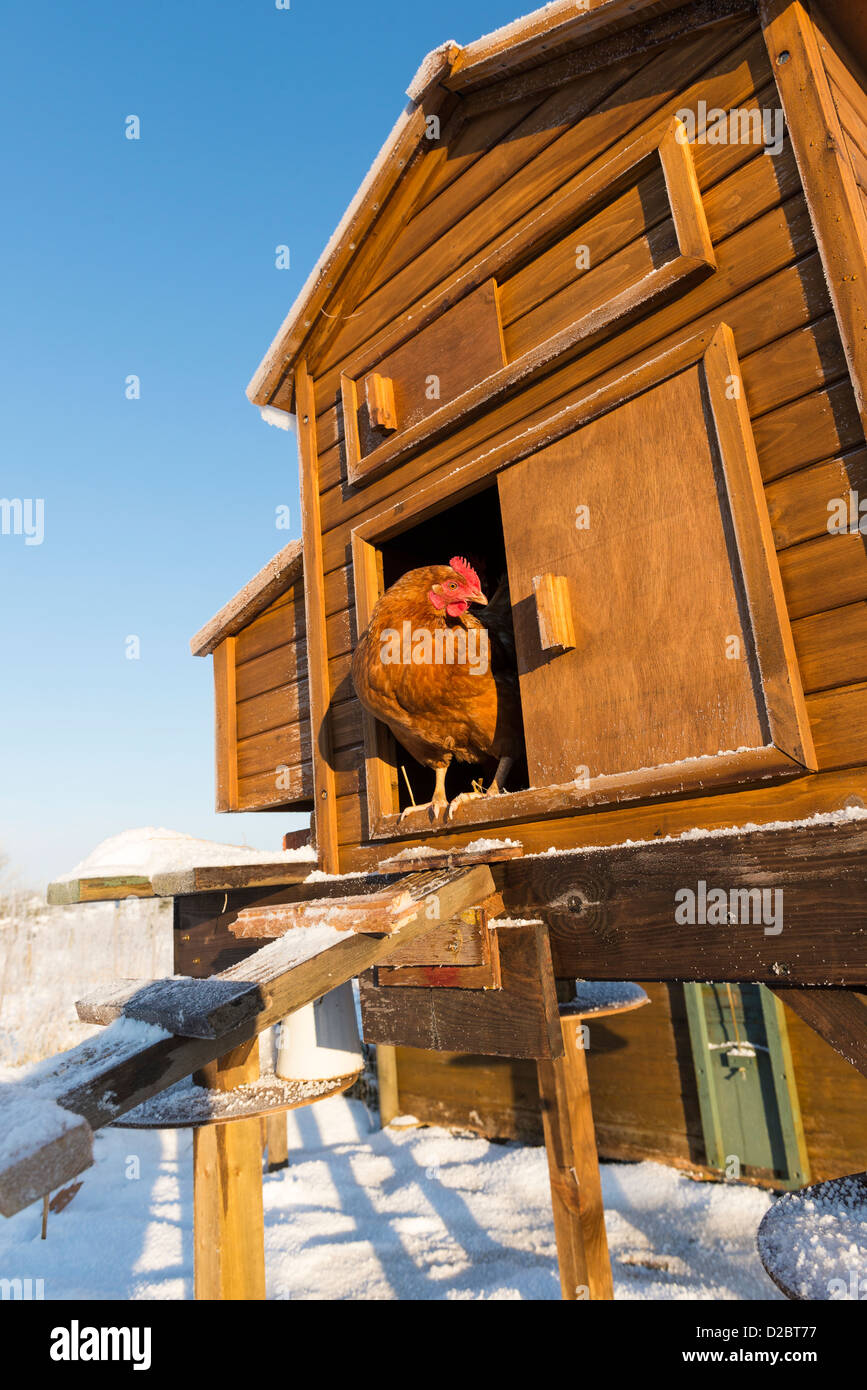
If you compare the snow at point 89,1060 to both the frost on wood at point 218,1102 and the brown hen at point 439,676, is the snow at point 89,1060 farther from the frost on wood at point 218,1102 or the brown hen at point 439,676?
the brown hen at point 439,676

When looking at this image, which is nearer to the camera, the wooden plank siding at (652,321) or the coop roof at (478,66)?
the wooden plank siding at (652,321)

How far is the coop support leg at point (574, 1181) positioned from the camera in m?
3.69

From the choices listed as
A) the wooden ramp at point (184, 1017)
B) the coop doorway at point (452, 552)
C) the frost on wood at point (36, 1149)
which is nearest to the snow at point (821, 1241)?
the wooden ramp at point (184, 1017)

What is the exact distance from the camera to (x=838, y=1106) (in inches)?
199

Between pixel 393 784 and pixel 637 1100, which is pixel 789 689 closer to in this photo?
pixel 393 784

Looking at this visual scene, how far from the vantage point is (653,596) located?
98.6 inches

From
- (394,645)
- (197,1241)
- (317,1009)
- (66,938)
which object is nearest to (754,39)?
(394,645)

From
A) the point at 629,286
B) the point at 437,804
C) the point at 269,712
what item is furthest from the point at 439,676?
the point at 269,712

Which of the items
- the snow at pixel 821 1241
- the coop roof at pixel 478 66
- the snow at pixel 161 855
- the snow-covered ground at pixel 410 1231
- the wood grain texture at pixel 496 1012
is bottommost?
the snow-covered ground at pixel 410 1231

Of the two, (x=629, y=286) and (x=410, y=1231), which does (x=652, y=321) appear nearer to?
→ (x=629, y=286)

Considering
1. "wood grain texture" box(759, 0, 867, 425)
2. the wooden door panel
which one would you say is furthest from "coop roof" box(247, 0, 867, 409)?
the wooden door panel

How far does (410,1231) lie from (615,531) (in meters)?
5.15

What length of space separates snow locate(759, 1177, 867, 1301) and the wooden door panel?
52.7 inches

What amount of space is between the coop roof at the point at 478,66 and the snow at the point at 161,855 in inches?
103
